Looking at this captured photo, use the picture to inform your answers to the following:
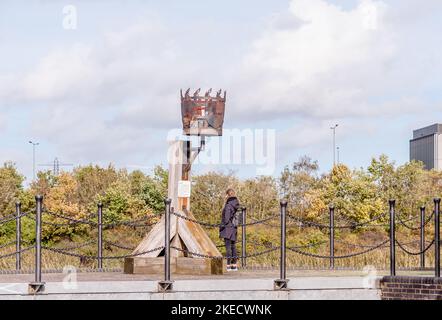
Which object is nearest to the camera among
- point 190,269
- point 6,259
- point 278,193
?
point 190,269

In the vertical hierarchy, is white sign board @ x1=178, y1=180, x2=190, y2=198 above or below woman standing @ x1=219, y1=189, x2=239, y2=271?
above

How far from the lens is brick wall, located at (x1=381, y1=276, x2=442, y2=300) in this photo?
14.0 m

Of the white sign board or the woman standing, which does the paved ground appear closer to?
the woman standing

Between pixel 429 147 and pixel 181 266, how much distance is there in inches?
3792

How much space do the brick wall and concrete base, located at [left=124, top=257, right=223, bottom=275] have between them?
321 centimetres

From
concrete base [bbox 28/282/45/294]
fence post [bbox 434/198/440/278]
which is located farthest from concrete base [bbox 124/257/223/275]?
fence post [bbox 434/198/440/278]

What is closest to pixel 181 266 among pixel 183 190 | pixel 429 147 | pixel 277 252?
pixel 183 190

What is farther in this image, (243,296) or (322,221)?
(322,221)

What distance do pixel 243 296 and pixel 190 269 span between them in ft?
9.45

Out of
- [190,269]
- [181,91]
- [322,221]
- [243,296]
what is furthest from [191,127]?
[322,221]

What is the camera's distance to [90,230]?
33.8m

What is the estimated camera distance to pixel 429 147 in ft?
361

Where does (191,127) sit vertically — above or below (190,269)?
above
